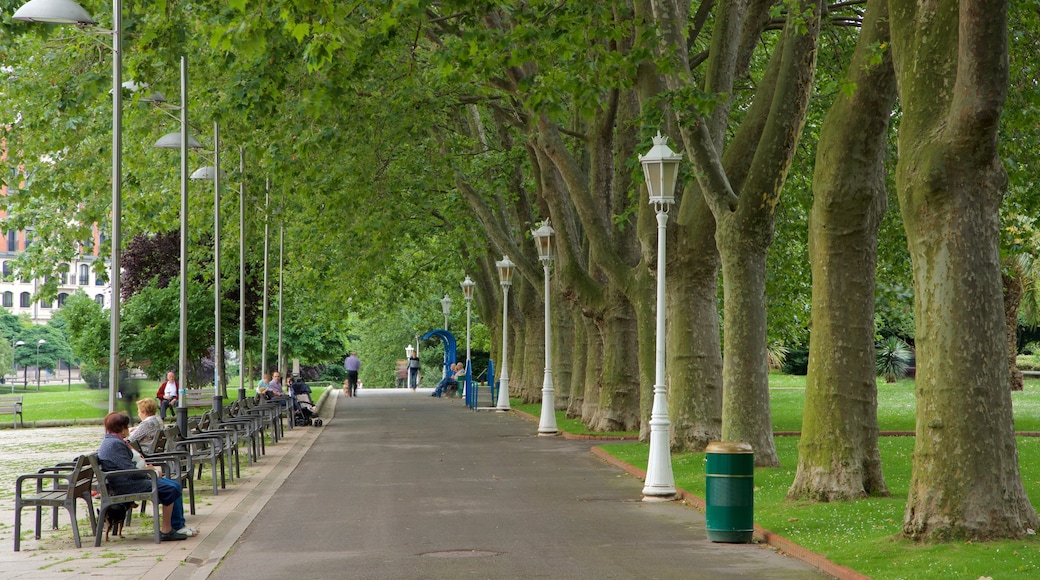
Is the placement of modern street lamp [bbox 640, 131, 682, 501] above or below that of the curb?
above

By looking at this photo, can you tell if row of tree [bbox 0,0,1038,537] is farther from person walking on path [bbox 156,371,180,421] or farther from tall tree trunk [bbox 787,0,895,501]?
person walking on path [bbox 156,371,180,421]

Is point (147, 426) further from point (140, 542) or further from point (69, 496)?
point (69, 496)

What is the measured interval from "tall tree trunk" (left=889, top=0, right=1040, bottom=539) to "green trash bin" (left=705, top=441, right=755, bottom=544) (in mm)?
1700

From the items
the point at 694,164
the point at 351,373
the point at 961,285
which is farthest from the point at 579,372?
the point at 351,373

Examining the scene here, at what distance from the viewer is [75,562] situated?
36.0ft

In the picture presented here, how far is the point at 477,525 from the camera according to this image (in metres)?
13.6

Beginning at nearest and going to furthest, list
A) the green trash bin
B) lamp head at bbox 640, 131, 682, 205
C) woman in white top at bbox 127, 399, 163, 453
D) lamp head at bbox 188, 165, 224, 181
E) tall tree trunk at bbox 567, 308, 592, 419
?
the green trash bin, woman in white top at bbox 127, 399, 163, 453, lamp head at bbox 640, 131, 682, 205, lamp head at bbox 188, 165, 224, 181, tall tree trunk at bbox 567, 308, 592, 419

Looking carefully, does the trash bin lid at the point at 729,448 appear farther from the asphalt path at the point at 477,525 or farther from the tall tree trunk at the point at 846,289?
the tall tree trunk at the point at 846,289

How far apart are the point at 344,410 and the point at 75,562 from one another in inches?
1338

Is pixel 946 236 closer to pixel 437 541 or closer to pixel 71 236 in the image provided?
pixel 437 541

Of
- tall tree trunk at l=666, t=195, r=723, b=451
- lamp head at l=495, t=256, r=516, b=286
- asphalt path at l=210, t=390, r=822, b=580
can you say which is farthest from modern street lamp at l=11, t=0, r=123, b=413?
lamp head at l=495, t=256, r=516, b=286

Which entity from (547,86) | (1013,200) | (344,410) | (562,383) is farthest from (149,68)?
(344,410)

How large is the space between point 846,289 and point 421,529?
516 cm

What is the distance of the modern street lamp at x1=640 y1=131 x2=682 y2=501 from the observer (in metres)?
16.1
